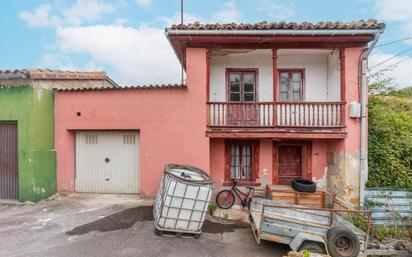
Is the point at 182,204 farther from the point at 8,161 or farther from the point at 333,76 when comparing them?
the point at 333,76

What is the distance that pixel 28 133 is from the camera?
8.39m

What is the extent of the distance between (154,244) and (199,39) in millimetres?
6174

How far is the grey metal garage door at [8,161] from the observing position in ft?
28.4

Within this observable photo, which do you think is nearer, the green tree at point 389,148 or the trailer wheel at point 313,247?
the trailer wheel at point 313,247

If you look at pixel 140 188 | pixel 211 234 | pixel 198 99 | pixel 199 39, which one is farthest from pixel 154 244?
pixel 199 39

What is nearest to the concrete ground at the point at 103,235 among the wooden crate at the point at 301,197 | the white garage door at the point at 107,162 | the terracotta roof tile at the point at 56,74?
the white garage door at the point at 107,162

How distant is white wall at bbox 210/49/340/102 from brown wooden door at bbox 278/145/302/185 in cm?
203

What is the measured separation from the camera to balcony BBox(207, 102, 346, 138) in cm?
837

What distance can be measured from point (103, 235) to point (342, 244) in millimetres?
5579

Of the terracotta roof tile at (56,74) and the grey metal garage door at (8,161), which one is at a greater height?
the terracotta roof tile at (56,74)

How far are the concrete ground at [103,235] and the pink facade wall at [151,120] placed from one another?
1540mm

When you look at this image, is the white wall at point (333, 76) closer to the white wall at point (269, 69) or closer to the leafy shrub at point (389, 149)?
the white wall at point (269, 69)

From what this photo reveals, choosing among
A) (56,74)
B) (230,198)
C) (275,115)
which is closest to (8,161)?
(56,74)

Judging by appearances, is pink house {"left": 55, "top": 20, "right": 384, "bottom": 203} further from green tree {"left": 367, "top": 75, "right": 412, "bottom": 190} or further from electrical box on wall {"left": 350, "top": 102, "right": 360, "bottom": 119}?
green tree {"left": 367, "top": 75, "right": 412, "bottom": 190}
